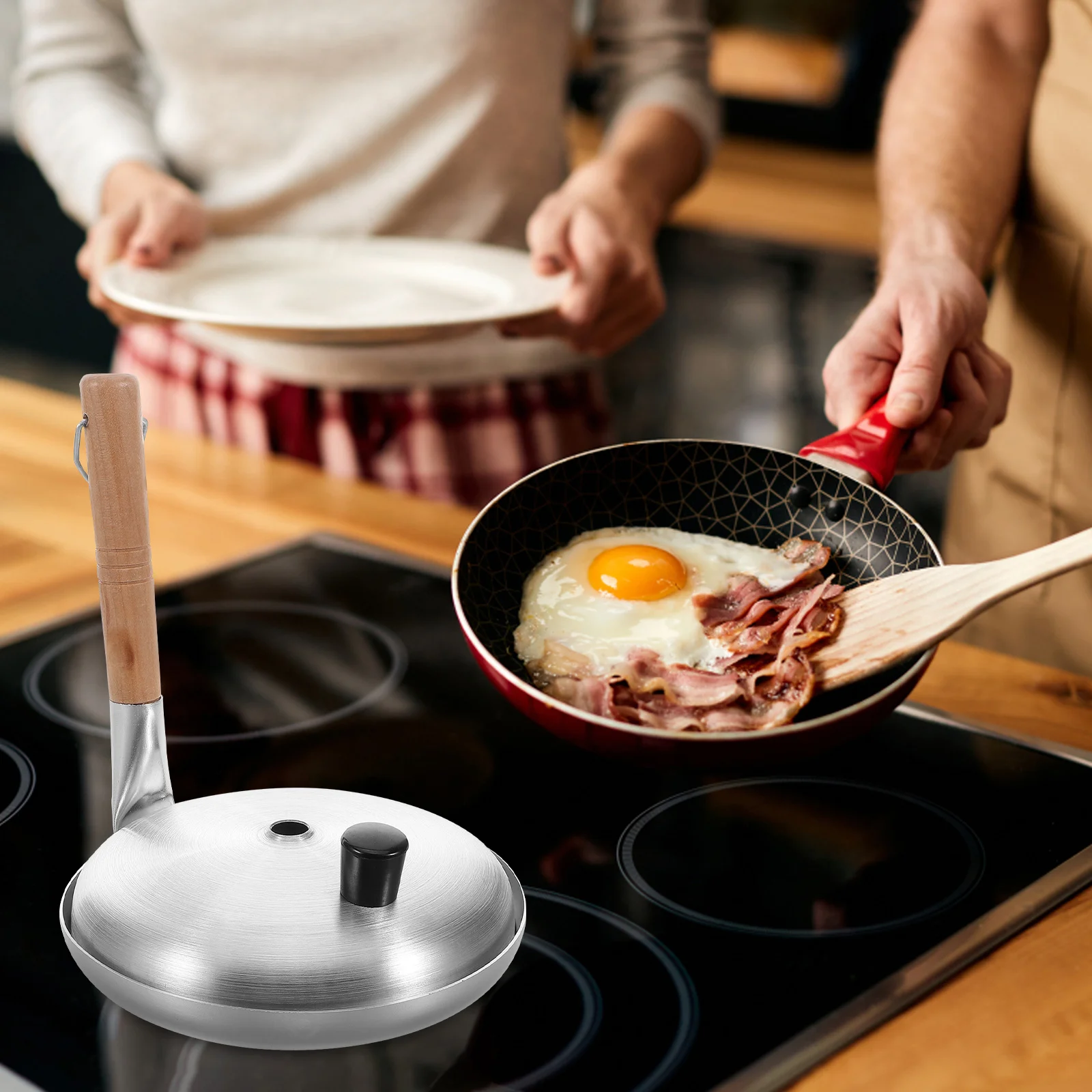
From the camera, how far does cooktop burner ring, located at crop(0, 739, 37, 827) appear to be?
713 millimetres

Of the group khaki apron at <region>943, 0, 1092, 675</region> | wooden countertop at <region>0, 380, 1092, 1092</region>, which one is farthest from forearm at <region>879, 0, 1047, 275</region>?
wooden countertop at <region>0, 380, 1092, 1092</region>

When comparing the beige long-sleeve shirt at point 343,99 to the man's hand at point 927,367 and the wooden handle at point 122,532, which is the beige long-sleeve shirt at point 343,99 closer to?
the man's hand at point 927,367

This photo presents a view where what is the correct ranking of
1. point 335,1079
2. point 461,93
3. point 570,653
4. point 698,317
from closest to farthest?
point 335,1079, point 570,653, point 461,93, point 698,317

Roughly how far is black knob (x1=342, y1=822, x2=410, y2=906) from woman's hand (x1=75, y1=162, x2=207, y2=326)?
2.54 ft

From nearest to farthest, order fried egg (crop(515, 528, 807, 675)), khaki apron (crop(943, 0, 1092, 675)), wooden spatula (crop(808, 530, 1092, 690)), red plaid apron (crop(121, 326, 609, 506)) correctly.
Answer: wooden spatula (crop(808, 530, 1092, 690)) < fried egg (crop(515, 528, 807, 675)) < khaki apron (crop(943, 0, 1092, 675)) < red plaid apron (crop(121, 326, 609, 506))

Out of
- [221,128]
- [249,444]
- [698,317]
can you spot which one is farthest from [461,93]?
[698,317]

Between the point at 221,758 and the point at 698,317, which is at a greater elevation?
the point at 221,758

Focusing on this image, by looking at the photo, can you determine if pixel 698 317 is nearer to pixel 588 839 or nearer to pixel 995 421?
pixel 995 421

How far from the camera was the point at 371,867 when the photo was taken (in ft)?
1.81

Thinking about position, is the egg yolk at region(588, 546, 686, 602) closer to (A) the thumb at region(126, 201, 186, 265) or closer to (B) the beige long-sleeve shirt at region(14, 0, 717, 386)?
(A) the thumb at region(126, 201, 186, 265)

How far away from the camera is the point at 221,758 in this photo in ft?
2.56

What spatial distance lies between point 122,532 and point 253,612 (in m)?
0.44

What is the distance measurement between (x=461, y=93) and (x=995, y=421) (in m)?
0.76

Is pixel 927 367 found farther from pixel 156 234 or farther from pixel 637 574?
pixel 156 234
